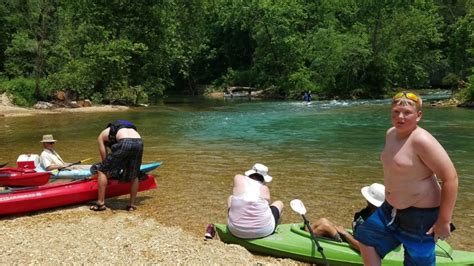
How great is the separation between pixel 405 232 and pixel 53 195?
5511 millimetres

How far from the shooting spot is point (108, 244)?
214 inches

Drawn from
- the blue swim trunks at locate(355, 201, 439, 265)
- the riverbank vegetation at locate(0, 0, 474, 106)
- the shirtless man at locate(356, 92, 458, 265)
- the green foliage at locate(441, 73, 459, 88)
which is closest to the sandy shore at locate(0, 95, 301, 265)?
the blue swim trunks at locate(355, 201, 439, 265)

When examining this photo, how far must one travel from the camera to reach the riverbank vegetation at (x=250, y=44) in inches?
1283

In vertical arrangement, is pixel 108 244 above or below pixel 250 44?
below

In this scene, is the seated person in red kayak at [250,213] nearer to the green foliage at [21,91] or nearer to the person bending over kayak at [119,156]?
the person bending over kayak at [119,156]

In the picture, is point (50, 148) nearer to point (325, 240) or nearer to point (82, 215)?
point (82, 215)

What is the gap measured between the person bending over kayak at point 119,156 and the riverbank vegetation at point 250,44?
933 inches

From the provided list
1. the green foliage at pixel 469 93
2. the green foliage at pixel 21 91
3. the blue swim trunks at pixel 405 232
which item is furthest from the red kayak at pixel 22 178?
the green foliage at pixel 469 93

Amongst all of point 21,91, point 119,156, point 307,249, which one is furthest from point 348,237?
point 21,91

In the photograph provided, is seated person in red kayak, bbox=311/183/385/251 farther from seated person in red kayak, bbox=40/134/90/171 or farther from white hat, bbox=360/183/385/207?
seated person in red kayak, bbox=40/134/90/171

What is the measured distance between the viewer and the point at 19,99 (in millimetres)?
27875

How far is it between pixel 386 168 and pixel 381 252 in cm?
62

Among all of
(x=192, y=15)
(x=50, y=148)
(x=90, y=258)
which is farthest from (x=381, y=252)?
(x=192, y=15)

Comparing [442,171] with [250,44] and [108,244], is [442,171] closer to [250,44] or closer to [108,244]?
[108,244]
